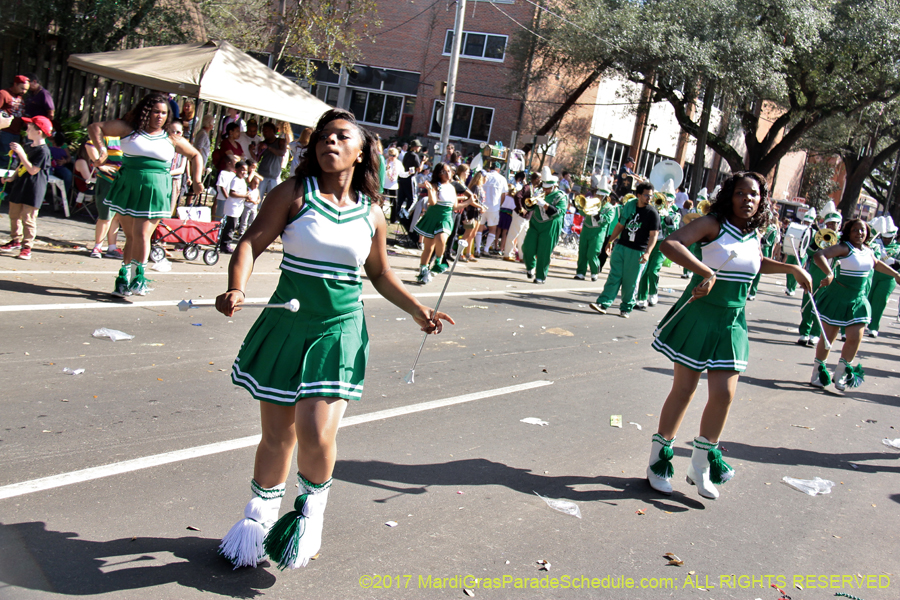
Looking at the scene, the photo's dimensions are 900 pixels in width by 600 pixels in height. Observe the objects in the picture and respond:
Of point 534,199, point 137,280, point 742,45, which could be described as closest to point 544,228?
point 534,199

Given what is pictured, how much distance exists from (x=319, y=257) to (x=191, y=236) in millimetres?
8550

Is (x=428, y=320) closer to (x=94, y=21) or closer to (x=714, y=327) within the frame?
(x=714, y=327)

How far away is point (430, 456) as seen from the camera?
5227 mm

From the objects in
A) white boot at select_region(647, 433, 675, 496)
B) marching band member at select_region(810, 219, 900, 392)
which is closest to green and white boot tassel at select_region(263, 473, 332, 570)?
white boot at select_region(647, 433, 675, 496)

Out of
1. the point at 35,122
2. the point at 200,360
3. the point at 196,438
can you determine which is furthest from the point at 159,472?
the point at 35,122

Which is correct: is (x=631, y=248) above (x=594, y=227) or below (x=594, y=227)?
below

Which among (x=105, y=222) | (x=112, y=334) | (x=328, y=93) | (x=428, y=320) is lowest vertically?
(x=112, y=334)

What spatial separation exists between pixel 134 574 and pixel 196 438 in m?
1.62

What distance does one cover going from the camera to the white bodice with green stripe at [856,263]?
363 inches

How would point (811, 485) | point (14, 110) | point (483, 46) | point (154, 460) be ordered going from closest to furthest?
1. point (154, 460)
2. point (811, 485)
3. point (14, 110)
4. point (483, 46)

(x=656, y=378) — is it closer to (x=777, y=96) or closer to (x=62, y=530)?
(x=62, y=530)

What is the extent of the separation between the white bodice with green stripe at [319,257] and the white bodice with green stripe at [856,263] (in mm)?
7691

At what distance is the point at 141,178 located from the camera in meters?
7.99

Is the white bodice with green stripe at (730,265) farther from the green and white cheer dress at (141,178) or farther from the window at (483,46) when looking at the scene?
the window at (483,46)
